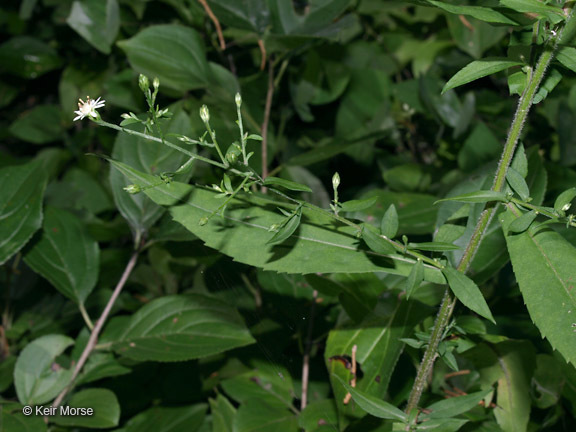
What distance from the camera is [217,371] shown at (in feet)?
4.89

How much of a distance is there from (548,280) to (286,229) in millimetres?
374

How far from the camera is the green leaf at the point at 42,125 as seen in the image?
8.25ft

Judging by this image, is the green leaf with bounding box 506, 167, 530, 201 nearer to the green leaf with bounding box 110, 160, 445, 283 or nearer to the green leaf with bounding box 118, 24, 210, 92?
the green leaf with bounding box 110, 160, 445, 283

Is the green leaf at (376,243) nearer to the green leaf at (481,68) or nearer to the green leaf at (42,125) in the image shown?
the green leaf at (481,68)

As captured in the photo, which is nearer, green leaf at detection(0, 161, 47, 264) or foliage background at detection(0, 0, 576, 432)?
foliage background at detection(0, 0, 576, 432)

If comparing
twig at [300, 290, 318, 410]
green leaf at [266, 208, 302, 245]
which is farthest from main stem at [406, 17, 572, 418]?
twig at [300, 290, 318, 410]

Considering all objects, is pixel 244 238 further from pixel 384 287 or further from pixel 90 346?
pixel 90 346

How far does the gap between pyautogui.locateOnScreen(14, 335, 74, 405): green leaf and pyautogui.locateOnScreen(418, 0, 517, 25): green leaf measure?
4.02ft

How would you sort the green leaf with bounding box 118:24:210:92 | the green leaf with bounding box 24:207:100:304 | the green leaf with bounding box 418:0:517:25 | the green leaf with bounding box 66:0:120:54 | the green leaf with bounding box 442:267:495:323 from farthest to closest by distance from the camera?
1. the green leaf with bounding box 66:0:120:54
2. the green leaf with bounding box 118:24:210:92
3. the green leaf with bounding box 24:207:100:304
4. the green leaf with bounding box 442:267:495:323
5. the green leaf with bounding box 418:0:517:25

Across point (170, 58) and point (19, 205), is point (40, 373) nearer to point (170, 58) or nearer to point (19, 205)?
point (19, 205)

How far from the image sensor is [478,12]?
724mm

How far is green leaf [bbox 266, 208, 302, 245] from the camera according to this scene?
818mm

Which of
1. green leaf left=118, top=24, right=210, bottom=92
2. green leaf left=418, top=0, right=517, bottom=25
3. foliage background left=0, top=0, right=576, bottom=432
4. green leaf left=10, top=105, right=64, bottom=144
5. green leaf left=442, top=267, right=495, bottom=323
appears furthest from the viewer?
green leaf left=10, top=105, right=64, bottom=144

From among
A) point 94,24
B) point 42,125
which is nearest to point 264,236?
point 94,24
